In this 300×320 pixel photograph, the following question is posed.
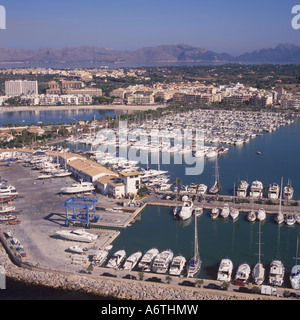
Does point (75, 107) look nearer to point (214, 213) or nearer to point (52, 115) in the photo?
point (52, 115)

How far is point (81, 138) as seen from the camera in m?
13.7

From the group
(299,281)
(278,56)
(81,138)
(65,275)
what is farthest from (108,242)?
(278,56)

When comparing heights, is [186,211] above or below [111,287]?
above

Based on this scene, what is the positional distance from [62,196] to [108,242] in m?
2.26

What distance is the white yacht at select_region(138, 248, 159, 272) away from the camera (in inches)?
198

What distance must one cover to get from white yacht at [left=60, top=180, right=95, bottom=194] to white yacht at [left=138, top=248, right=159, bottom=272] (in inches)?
108

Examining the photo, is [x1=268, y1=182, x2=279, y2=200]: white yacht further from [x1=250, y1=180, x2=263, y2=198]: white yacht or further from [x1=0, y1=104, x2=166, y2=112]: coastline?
[x1=0, y1=104, x2=166, y2=112]: coastline

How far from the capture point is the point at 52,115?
2127 cm

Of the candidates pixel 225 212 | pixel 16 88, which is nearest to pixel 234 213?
pixel 225 212

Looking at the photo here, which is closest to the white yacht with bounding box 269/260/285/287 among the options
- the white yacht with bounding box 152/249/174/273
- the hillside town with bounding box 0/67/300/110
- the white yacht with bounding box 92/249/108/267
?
the white yacht with bounding box 152/249/174/273

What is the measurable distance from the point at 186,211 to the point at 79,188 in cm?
222

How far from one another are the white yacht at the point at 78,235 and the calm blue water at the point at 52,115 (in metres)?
13.6

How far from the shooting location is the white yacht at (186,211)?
6.73 meters

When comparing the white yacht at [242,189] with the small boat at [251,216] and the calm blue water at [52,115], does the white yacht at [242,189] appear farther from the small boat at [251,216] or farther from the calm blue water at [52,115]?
the calm blue water at [52,115]
